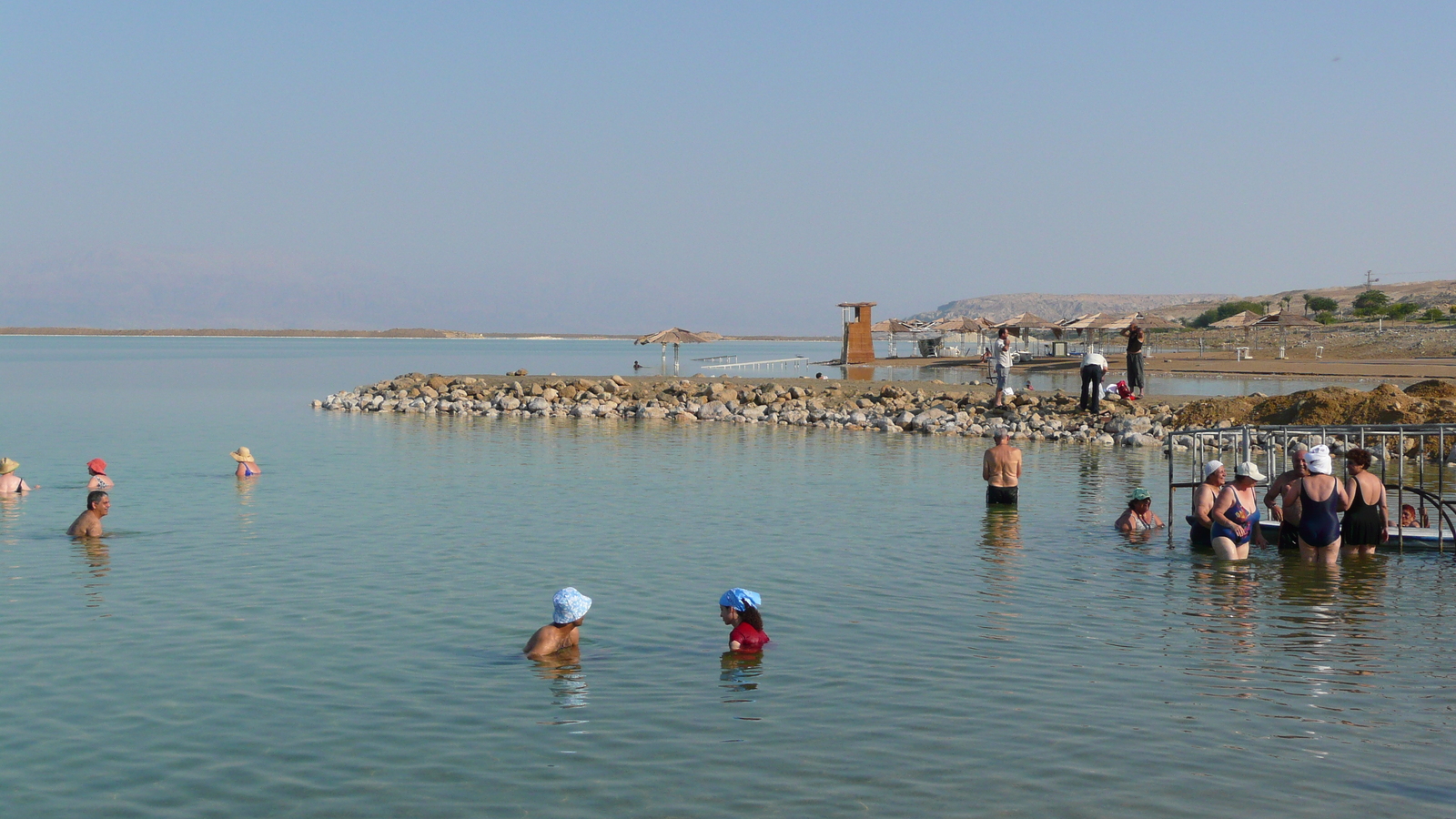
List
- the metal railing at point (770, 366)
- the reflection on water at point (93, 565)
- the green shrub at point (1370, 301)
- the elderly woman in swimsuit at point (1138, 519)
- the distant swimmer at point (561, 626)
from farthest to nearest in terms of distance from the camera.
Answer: the green shrub at point (1370, 301), the metal railing at point (770, 366), the elderly woman in swimsuit at point (1138, 519), the reflection on water at point (93, 565), the distant swimmer at point (561, 626)

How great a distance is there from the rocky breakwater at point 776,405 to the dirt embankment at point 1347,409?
1452 mm

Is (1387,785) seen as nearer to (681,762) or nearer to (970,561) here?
(681,762)

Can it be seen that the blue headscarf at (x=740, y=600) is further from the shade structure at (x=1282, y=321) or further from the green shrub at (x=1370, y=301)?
the green shrub at (x=1370, y=301)

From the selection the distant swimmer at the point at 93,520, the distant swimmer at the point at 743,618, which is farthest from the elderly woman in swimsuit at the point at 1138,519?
the distant swimmer at the point at 93,520

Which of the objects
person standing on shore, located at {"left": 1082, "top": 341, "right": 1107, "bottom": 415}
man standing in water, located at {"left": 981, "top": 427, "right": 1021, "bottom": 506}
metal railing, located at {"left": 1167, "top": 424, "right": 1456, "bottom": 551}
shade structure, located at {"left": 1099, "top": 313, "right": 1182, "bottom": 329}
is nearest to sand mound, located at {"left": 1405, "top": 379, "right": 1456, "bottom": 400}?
metal railing, located at {"left": 1167, "top": 424, "right": 1456, "bottom": 551}

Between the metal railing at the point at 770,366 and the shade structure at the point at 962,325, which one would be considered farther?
the shade structure at the point at 962,325

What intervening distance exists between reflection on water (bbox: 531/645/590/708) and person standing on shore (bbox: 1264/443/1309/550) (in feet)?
29.6

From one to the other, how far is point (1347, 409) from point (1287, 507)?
54.8 feet

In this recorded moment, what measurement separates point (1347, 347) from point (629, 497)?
60.5 meters

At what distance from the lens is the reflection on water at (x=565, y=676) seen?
943 cm

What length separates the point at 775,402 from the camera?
40.5 meters

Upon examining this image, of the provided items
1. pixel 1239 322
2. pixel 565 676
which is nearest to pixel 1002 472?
pixel 565 676

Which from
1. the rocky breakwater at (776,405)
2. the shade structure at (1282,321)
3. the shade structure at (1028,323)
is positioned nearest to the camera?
the rocky breakwater at (776,405)

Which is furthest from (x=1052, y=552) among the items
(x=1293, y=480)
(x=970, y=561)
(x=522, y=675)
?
(x=522, y=675)
